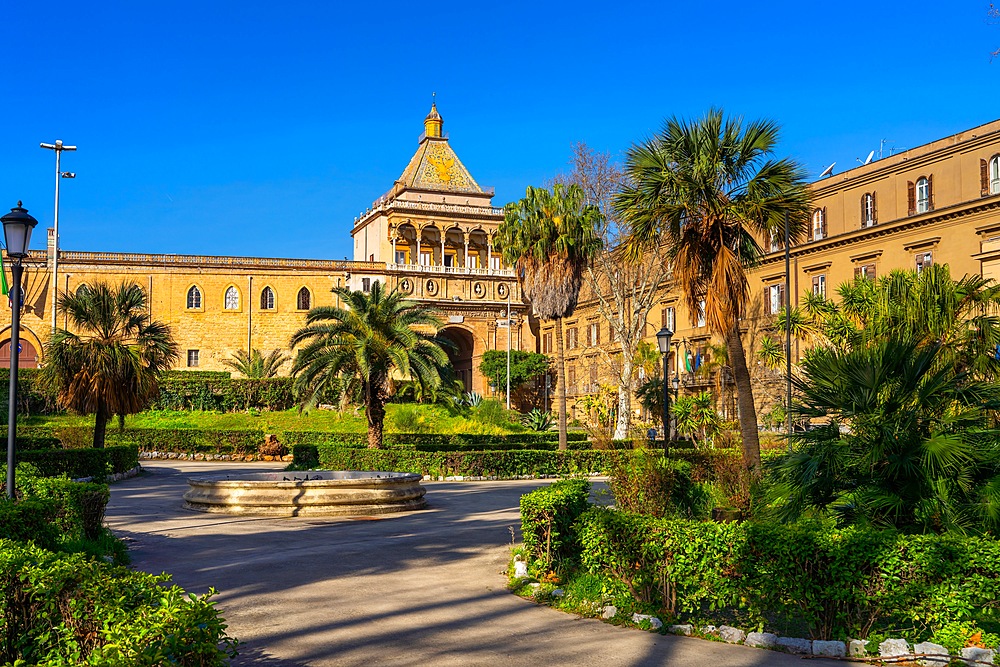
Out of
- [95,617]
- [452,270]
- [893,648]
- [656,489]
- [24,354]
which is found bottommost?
[893,648]

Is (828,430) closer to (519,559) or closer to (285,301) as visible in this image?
(519,559)

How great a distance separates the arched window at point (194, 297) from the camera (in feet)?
191

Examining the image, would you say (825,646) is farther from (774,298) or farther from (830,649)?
(774,298)

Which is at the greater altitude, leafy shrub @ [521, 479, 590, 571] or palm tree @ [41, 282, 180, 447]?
palm tree @ [41, 282, 180, 447]

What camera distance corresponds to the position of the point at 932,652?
6762 millimetres

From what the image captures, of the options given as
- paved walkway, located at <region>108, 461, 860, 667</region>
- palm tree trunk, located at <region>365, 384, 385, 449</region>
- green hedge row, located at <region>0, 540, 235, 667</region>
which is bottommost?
paved walkway, located at <region>108, 461, 860, 667</region>

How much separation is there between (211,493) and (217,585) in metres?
8.23

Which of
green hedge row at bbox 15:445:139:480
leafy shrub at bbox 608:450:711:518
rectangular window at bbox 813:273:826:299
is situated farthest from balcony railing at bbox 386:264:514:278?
leafy shrub at bbox 608:450:711:518

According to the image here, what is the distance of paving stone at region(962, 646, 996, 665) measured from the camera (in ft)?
21.6

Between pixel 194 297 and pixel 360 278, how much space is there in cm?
1092

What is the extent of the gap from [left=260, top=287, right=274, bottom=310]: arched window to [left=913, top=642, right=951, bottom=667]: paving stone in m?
55.9

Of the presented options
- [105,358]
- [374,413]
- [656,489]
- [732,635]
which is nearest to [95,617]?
[732,635]

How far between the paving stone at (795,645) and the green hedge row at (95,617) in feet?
14.6

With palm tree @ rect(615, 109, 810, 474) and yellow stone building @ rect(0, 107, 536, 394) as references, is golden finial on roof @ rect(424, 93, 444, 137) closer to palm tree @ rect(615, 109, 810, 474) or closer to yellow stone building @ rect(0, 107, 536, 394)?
yellow stone building @ rect(0, 107, 536, 394)
